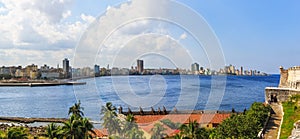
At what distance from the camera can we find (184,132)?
93.0ft

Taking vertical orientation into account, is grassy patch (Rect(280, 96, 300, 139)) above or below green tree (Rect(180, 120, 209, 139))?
above

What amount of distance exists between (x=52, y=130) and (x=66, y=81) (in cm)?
15097

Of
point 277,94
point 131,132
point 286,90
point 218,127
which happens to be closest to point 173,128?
point 131,132

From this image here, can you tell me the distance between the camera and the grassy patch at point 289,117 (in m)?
22.5

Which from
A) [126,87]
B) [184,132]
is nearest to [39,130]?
[184,132]

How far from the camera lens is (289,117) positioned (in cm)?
2703

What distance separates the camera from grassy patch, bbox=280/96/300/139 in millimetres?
22516

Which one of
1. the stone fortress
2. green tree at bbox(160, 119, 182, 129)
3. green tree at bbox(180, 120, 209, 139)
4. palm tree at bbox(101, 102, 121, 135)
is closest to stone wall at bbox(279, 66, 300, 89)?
the stone fortress

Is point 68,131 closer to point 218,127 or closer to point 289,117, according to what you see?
point 218,127

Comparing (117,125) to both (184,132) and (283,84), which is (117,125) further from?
(283,84)

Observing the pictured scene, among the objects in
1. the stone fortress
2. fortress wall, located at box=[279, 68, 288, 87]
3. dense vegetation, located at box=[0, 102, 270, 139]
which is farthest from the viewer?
fortress wall, located at box=[279, 68, 288, 87]

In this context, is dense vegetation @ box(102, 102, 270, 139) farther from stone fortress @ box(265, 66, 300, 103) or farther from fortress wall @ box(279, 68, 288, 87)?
fortress wall @ box(279, 68, 288, 87)

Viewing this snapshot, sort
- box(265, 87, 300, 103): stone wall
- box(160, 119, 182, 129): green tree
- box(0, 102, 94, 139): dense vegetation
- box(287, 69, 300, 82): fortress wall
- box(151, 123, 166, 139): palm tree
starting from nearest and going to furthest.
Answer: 1. box(0, 102, 94, 139): dense vegetation
2. box(151, 123, 166, 139): palm tree
3. box(160, 119, 182, 129): green tree
4. box(265, 87, 300, 103): stone wall
5. box(287, 69, 300, 82): fortress wall

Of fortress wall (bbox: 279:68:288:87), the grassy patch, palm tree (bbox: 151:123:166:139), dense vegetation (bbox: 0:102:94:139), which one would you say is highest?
fortress wall (bbox: 279:68:288:87)
